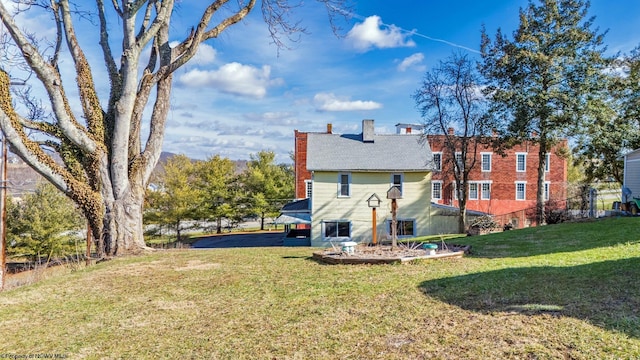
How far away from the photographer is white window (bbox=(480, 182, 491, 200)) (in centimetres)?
3350

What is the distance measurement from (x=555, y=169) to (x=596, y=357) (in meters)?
35.3

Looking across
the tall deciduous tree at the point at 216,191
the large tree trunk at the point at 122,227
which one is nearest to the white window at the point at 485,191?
the tall deciduous tree at the point at 216,191

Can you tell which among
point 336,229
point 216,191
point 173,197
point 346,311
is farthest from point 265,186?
point 346,311

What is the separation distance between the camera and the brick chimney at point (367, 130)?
1007 inches

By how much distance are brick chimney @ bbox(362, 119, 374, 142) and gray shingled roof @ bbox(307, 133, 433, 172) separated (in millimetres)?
318

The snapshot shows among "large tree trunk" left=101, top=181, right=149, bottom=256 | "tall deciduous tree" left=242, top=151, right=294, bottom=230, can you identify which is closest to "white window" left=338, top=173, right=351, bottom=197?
"tall deciduous tree" left=242, top=151, right=294, bottom=230

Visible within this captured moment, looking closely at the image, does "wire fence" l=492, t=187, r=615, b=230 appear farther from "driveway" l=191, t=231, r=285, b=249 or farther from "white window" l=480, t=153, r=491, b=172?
"driveway" l=191, t=231, r=285, b=249

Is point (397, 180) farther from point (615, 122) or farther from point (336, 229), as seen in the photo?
point (615, 122)

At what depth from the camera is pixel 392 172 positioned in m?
24.2

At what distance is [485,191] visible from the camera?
33.6 metres

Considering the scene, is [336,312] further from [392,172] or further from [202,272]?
[392,172]

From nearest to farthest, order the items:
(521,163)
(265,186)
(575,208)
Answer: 1. (575,208)
2. (521,163)
3. (265,186)

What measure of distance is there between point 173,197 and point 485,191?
1027 inches

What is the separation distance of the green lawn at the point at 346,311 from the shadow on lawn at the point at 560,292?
2cm
